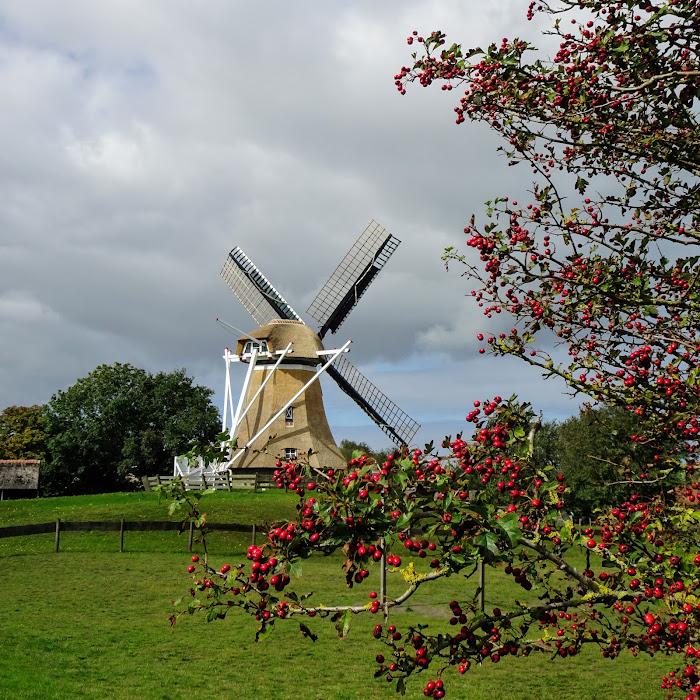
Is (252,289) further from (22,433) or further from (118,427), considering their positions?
(22,433)

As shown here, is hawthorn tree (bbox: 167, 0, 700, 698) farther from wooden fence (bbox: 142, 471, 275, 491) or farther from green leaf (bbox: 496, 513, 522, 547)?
wooden fence (bbox: 142, 471, 275, 491)

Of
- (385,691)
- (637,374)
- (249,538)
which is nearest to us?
(637,374)

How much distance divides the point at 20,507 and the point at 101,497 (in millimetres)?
5059

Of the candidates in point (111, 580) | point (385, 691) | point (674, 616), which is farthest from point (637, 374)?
point (111, 580)

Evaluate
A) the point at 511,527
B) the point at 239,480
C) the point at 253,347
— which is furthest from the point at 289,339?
the point at 511,527

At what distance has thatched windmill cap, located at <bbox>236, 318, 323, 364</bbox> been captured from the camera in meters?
41.3

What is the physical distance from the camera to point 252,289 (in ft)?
150

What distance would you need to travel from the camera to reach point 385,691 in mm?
11258

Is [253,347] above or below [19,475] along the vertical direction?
above

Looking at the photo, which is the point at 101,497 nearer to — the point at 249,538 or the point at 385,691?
the point at 249,538

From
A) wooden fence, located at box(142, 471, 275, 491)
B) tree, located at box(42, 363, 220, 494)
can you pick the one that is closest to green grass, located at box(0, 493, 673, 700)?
wooden fence, located at box(142, 471, 275, 491)

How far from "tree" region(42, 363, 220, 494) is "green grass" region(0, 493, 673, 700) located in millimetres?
38785

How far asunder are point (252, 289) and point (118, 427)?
917 inches

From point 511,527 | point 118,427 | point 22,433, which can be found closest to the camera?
point 511,527
